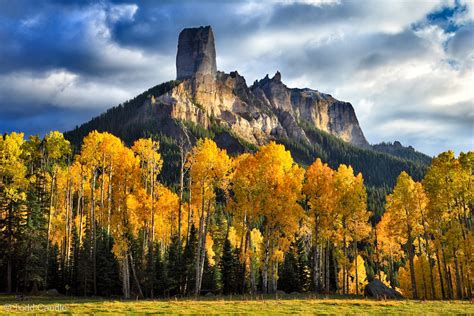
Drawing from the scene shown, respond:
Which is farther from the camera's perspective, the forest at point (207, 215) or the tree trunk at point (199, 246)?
the forest at point (207, 215)

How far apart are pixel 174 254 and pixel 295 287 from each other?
17.4 m

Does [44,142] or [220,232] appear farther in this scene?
[220,232]

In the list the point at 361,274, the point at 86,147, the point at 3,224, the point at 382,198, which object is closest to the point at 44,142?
the point at 86,147

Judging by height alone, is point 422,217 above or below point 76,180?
below

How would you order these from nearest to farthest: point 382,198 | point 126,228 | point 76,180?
point 126,228 < point 76,180 < point 382,198

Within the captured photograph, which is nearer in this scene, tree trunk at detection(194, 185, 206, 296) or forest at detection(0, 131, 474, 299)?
tree trunk at detection(194, 185, 206, 296)

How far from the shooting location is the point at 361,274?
198 ft

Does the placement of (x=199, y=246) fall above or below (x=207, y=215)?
below

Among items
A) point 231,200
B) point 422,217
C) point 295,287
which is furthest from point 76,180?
point 422,217

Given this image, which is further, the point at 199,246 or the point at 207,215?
the point at 207,215

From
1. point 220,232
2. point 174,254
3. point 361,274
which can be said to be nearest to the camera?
point 174,254

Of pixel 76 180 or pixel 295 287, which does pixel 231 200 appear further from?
pixel 76 180

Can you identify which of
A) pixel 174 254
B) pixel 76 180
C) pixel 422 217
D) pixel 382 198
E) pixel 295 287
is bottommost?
pixel 295 287

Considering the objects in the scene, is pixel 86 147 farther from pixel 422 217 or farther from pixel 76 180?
pixel 422 217
